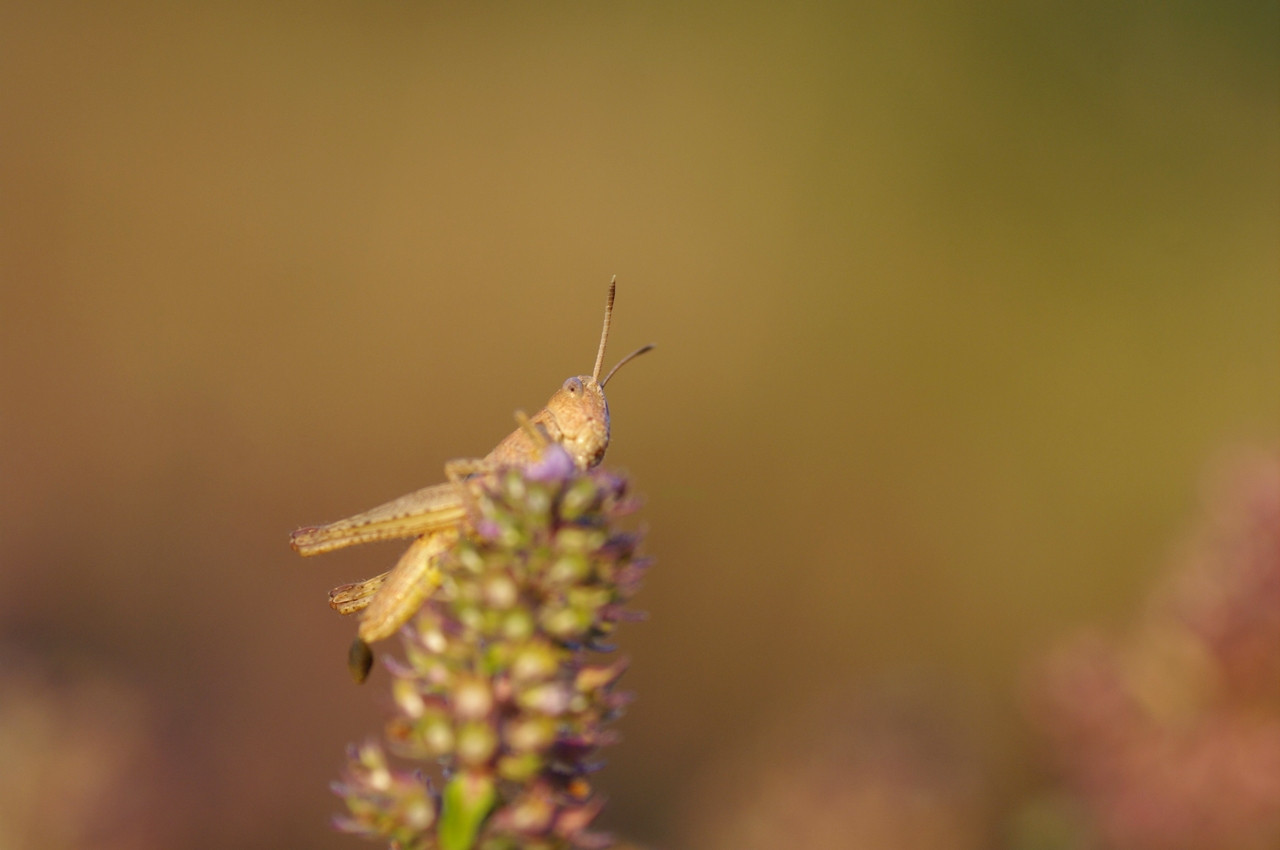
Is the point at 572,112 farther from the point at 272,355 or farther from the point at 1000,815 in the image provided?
the point at 1000,815

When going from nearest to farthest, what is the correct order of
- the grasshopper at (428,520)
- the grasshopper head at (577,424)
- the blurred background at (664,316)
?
the grasshopper at (428,520), the grasshopper head at (577,424), the blurred background at (664,316)

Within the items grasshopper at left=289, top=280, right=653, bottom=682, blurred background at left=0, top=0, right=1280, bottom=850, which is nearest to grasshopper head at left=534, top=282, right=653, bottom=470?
grasshopper at left=289, top=280, right=653, bottom=682

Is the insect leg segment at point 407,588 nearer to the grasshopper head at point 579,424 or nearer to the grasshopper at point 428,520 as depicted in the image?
the grasshopper at point 428,520

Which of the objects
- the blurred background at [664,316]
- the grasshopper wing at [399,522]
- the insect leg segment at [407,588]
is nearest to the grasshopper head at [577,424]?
the grasshopper wing at [399,522]

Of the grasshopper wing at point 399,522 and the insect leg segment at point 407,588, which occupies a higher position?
the grasshopper wing at point 399,522

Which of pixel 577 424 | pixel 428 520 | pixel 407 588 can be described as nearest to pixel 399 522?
pixel 428 520

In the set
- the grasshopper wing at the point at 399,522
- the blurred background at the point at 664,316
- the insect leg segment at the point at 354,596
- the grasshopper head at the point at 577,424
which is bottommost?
the insect leg segment at the point at 354,596

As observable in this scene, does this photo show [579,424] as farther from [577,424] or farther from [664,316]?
[664,316]
